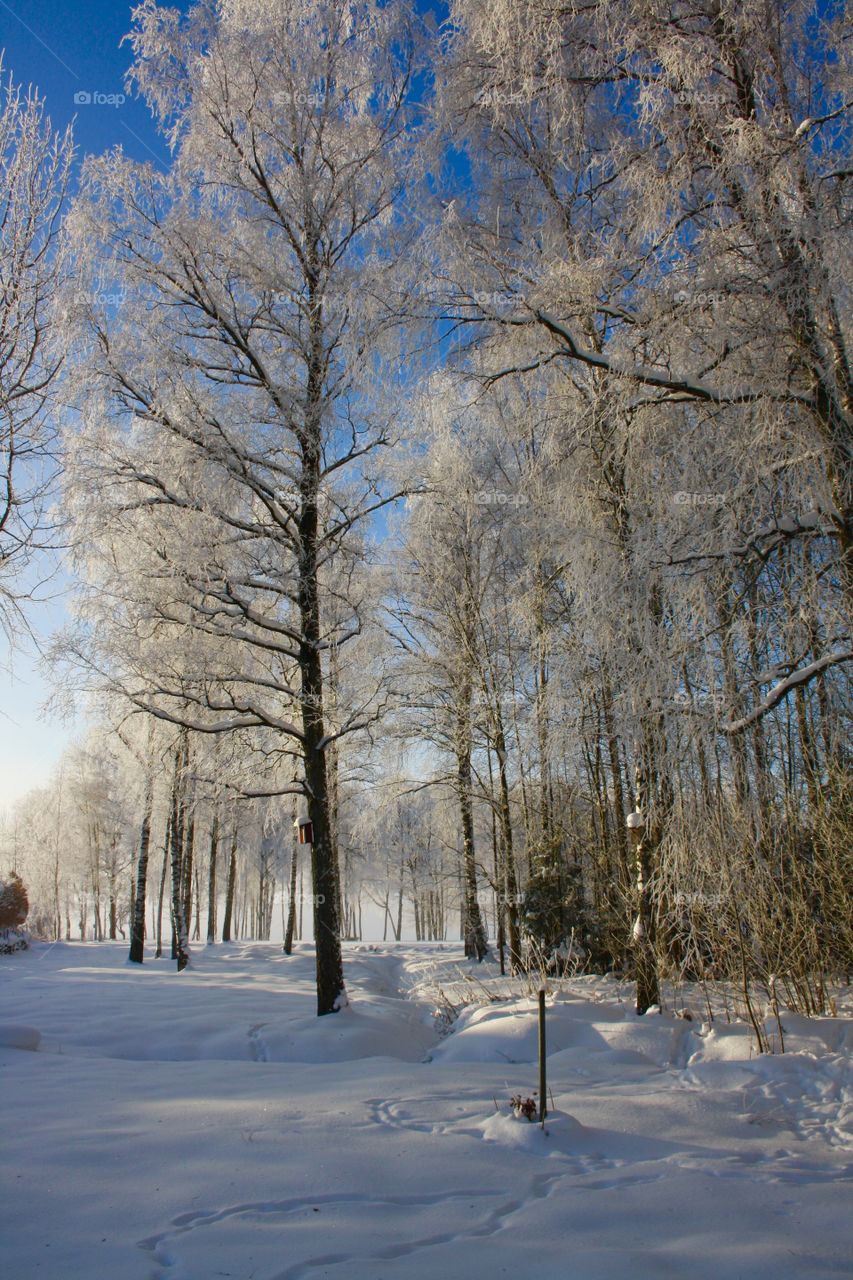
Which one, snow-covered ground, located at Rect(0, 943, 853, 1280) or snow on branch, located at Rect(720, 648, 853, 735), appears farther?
snow on branch, located at Rect(720, 648, 853, 735)

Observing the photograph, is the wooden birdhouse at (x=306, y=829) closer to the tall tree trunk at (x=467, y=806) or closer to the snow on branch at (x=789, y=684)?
the tall tree trunk at (x=467, y=806)

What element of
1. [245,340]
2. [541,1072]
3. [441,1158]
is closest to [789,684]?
[541,1072]

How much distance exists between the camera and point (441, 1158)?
10.5ft

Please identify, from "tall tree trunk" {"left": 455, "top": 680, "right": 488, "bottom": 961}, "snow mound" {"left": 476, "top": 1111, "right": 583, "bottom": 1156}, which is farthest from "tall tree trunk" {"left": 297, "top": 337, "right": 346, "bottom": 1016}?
"snow mound" {"left": 476, "top": 1111, "right": 583, "bottom": 1156}

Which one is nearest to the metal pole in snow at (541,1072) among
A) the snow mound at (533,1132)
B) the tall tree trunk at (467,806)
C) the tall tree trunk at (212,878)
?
the snow mound at (533,1132)

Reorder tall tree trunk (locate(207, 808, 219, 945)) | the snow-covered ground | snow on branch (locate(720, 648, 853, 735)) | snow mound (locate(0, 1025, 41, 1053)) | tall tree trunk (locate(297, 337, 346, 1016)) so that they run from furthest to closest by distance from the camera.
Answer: tall tree trunk (locate(207, 808, 219, 945))
tall tree trunk (locate(297, 337, 346, 1016))
snow mound (locate(0, 1025, 41, 1053))
snow on branch (locate(720, 648, 853, 735))
the snow-covered ground

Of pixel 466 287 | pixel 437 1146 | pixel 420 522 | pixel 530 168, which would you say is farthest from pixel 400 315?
pixel 420 522

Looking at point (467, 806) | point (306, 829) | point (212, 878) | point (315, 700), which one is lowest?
point (212, 878)

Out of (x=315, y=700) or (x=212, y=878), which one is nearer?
(x=315, y=700)

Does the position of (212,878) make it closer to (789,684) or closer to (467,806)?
(467,806)

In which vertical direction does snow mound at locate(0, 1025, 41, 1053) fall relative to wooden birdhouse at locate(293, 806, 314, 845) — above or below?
below

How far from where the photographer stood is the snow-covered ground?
7.71 feet

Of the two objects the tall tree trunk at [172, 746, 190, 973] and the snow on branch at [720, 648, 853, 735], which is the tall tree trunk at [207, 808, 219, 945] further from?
the snow on branch at [720, 648, 853, 735]

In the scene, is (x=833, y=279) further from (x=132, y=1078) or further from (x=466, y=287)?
(x=132, y=1078)
